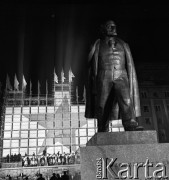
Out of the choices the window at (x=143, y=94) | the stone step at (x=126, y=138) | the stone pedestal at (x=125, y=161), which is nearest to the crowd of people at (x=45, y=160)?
the window at (x=143, y=94)

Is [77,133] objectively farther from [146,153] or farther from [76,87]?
[146,153]

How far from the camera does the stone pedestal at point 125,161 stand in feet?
11.1

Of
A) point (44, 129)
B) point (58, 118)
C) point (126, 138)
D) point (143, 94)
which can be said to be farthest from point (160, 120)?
point (126, 138)

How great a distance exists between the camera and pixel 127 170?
339 cm

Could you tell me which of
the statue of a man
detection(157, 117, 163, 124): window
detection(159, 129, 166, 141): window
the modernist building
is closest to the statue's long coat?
the statue of a man

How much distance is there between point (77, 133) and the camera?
3644 centimetres

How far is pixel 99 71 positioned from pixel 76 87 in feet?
109

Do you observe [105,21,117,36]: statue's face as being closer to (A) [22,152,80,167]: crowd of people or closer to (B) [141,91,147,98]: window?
(A) [22,152,80,167]: crowd of people

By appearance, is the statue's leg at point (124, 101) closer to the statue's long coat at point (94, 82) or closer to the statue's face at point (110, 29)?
the statue's long coat at point (94, 82)

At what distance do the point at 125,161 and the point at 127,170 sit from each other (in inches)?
4.6

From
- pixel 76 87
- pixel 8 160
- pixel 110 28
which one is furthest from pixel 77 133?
pixel 110 28

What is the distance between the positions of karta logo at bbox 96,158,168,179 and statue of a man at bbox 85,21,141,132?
2.20 ft

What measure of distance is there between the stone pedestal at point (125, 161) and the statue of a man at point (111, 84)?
1.68 feet

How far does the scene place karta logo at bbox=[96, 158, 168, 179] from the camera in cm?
337
